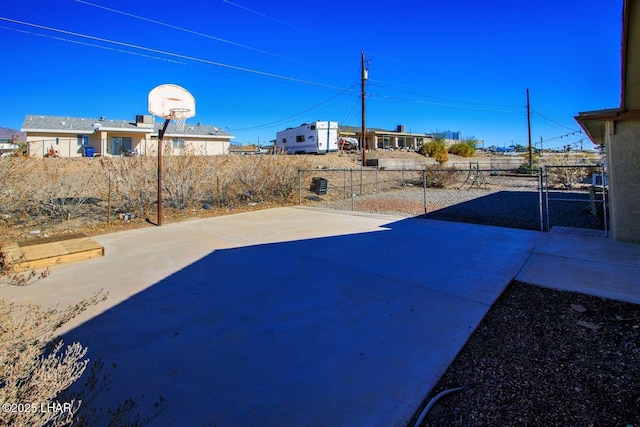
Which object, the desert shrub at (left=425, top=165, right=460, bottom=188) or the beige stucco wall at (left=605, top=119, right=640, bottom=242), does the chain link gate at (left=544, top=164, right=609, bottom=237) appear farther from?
the desert shrub at (left=425, top=165, right=460, bottom=188)

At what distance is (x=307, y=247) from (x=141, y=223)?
5.15 meters

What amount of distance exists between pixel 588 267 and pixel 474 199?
8.88 m

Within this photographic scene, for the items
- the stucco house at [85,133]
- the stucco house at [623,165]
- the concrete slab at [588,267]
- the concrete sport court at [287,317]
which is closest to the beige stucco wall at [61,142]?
the stucco house at [85,133]

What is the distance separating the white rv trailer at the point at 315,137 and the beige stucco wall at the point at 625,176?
75.5 ft

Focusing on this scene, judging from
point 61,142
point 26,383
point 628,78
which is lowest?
point 26,383

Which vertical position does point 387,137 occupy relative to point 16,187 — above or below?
above

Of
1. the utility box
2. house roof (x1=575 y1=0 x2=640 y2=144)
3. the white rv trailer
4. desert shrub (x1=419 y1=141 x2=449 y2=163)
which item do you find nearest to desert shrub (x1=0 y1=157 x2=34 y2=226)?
the utility box

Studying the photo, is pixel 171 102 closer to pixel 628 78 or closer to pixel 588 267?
pixel 628 78

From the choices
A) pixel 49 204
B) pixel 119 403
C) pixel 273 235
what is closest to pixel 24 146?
pixel 49 204

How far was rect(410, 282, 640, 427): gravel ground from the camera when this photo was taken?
6.62ft

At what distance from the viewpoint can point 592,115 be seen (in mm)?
5992

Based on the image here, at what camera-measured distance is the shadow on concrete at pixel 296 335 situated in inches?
84.4

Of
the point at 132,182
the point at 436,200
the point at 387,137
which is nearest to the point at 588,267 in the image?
the point at 436,200

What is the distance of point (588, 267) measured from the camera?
4695mm
